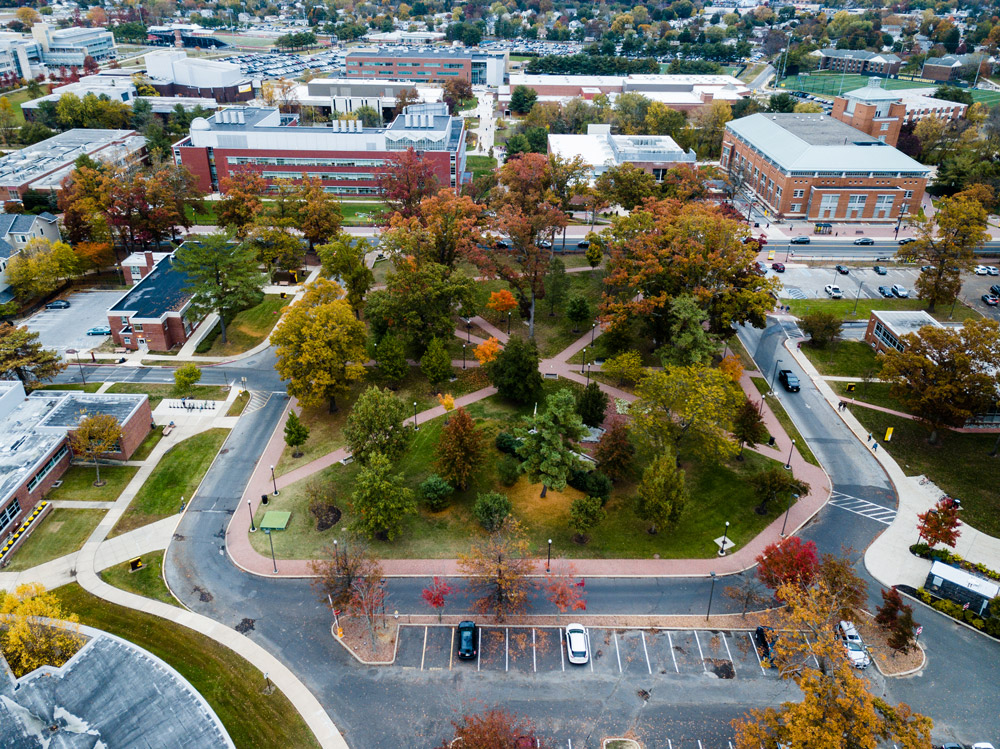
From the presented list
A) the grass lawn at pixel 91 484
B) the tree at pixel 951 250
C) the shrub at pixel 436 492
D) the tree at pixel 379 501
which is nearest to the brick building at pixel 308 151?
the tree at pixel 951 250

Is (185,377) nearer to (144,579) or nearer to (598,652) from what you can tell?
(144,579)

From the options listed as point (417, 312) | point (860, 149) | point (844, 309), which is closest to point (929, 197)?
point (860, 149)

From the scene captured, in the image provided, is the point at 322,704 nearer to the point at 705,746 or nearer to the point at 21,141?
the point at 705,746

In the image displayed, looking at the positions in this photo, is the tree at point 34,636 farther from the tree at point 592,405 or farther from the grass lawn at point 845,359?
the grass lawn at point 845,359

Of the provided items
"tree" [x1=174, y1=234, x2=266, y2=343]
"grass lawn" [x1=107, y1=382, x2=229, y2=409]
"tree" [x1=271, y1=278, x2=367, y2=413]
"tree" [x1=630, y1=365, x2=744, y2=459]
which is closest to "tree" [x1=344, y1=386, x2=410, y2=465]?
"tree" [x1=271, y1=278, x2=367, y2=413]

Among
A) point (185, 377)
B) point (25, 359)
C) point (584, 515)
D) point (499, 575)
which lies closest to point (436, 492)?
point (499, 575)

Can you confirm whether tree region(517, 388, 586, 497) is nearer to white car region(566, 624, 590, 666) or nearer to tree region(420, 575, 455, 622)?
tree region(420, 575, 455, 622)
